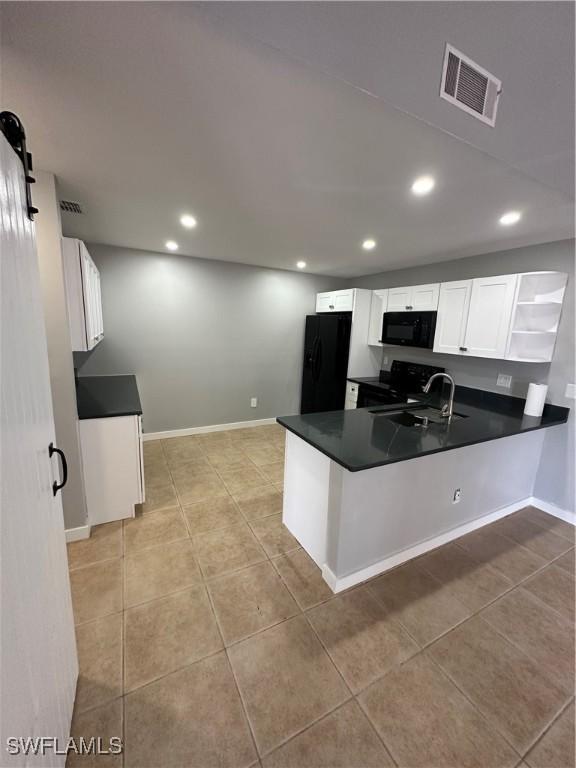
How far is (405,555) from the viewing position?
2064mm

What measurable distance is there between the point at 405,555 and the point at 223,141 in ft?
8.56

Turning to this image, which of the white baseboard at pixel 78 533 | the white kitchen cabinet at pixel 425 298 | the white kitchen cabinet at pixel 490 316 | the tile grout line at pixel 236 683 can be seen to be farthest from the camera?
the white kitchen cabinet at pixel 425 298

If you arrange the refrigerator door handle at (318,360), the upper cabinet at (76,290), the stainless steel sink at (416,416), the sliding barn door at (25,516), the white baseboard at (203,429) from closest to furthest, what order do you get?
the sliding barn door at (25,516)
the upper cabinet at (76,290)
the stainless steel sink at (416,416)
the white baseboard at (203,429)
the refrigerator door handle at (318,360)

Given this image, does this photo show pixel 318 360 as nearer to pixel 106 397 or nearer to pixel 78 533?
pixel 106 397

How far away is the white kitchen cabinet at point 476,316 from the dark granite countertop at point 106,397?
302 centimetres

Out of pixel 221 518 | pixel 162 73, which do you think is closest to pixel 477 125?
pixel 162 73

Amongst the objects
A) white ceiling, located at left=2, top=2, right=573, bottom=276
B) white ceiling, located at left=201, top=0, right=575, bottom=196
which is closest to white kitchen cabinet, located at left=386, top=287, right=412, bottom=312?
white ceiling, located at left=2, top=2, right=573, bottom=276

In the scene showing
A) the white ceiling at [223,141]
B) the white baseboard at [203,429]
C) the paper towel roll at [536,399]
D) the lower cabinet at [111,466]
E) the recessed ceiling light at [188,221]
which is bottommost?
the white baseboard at [203,429]

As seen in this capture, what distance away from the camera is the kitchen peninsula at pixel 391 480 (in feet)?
5.72

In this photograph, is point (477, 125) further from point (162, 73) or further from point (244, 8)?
point (162, 73)

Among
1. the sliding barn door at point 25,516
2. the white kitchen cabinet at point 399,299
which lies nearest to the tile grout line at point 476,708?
the sliding barn door at point 25,516

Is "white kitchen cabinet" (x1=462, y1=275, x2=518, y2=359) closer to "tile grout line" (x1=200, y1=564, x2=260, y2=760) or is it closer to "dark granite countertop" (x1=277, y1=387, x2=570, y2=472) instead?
"dark granite countertop" (x1=277, y1=387, x2=570, y2=472)

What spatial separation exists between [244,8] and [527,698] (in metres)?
2.72

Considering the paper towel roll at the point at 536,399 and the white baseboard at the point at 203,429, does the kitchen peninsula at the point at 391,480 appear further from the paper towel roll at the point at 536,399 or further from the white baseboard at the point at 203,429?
the white baseboard at the point at 203,429
